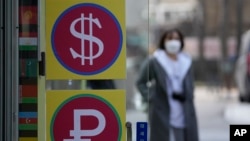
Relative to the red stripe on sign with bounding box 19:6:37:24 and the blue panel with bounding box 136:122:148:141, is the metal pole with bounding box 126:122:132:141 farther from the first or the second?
the red stripe on sign with bounding box 19:6:37:24

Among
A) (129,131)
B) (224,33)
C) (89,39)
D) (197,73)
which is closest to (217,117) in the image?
(224,33)

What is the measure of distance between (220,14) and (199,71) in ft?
11.6

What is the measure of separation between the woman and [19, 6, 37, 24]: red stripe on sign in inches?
121

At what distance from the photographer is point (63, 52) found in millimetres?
→ 3705

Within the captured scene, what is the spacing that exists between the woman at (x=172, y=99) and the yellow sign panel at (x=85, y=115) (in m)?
2.87

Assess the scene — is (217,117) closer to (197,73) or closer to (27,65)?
(27,65)

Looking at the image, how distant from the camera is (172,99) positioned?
659 cm

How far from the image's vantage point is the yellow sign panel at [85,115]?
3.68 metres

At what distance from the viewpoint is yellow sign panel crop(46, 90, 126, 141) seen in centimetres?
368

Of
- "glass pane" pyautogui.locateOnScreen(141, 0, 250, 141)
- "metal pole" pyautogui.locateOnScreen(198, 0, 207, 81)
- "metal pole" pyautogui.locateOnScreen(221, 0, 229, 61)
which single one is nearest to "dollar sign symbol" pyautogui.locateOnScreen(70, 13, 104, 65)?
"glass pane" pyautogui.locateOnScreen(141, 0, 250, 141)

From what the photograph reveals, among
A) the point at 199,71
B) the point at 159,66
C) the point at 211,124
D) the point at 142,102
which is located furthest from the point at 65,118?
the point at 199,71

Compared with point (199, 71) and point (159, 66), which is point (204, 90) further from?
point (159, 66)
